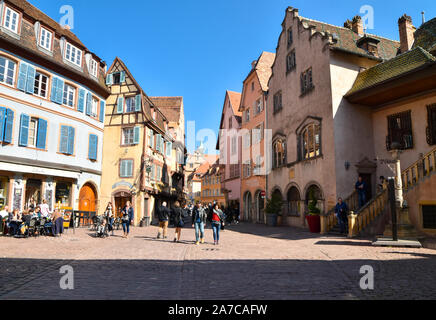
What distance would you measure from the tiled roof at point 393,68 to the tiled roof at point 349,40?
1.87 m

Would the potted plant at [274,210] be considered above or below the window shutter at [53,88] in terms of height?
below

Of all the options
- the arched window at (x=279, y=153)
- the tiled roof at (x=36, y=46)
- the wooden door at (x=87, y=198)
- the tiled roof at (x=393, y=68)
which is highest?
the tiled roof at (x=36, y=46)

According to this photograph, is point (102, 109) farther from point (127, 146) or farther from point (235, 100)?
point (235, 100)

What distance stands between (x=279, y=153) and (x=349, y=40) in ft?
27.8

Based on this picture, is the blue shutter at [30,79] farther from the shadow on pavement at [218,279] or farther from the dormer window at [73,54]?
the shadow on pavement at [218,279]

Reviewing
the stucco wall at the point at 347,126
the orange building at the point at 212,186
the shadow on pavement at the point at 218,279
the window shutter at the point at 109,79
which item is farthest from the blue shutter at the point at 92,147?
the orange building at the point at 212,186

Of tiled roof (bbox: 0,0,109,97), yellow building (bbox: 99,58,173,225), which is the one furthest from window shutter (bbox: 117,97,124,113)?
tiled roof (bbox: 0,0,109,97)

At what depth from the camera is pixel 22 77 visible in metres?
17.2

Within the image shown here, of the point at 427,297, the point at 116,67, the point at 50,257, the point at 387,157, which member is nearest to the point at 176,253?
the point at 50,257

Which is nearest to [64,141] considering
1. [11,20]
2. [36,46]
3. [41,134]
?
[41,134]

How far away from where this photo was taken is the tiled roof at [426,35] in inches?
639

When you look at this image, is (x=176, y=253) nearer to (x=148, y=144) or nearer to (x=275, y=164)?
(x=275, y=164)

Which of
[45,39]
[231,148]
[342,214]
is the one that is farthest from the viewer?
[231,148]
